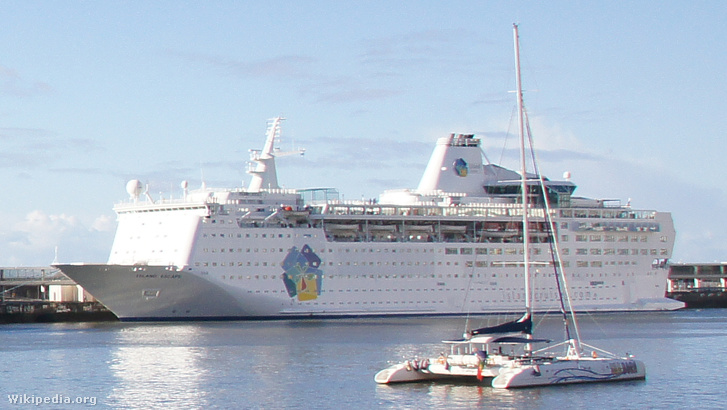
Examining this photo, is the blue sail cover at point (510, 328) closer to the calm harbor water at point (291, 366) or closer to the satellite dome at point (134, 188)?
the calm harbor water at point (291, 366)

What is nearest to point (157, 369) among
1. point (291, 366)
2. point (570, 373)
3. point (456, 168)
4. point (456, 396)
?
point (291, 366)

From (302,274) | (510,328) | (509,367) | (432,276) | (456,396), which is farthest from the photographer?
(432,276)

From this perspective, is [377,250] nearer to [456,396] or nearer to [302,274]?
[302,274]

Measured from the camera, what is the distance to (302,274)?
5550 cm

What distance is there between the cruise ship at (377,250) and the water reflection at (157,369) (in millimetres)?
4863

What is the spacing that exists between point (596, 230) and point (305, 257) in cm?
1731

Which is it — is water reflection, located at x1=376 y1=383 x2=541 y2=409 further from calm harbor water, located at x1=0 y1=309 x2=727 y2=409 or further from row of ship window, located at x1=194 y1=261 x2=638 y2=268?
row of ship window, located at x1=194 y1=261 x2=638 y2=268

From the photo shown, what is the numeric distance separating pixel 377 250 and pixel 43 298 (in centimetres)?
2351

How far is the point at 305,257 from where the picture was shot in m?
55.7

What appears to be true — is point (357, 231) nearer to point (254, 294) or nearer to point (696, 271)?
point (254, 294)

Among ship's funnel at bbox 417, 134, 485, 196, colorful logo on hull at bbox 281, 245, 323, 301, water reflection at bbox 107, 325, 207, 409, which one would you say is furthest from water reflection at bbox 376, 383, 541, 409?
ship's funnel at bbox 417, 134, 485, 196

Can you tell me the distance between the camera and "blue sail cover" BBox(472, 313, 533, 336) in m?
31.6

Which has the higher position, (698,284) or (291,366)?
(698,284)

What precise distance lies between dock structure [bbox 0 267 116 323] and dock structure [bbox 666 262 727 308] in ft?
123
